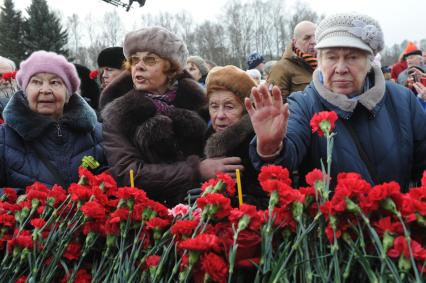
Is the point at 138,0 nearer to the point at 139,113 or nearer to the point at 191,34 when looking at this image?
the point at 139,113

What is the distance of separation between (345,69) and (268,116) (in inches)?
19.5

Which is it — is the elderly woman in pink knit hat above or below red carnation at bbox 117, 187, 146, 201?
above

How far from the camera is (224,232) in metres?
1.40

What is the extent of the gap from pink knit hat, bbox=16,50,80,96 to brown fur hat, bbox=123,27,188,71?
0.37 meters

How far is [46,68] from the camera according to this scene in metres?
2.66

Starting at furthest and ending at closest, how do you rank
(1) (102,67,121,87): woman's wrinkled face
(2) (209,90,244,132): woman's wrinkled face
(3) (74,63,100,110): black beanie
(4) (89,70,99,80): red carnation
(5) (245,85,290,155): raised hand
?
(4) (89,70,99,80): red carnation
(3) (74,63,100,110): black beanie
(1) (102,67,121,87): woman's wrinkled face
(2) (209,90,244,132): woman's wrinkled face
(5) (245,85,290,155): raised hand

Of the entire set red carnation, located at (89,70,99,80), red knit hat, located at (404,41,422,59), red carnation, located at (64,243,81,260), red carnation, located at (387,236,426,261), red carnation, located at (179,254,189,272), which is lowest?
red carnation, located at (64,243,81,260)

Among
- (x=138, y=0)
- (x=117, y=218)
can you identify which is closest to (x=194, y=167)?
(x=117, y=218)

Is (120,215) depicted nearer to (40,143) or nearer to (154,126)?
(154,126)

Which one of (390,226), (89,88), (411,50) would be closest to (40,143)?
(390,226)

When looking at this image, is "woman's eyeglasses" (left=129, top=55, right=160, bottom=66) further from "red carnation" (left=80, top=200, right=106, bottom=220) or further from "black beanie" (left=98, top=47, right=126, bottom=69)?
"black beanie" (left=98, top=47, right=126, bottom=69)

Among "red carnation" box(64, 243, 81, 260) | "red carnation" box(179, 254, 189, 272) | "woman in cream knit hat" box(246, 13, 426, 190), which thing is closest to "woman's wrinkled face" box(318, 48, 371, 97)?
"woman in cream knit hat" box(246, 13, 426, 190)

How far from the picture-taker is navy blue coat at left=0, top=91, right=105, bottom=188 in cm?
242

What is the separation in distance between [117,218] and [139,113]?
43.3 inches
